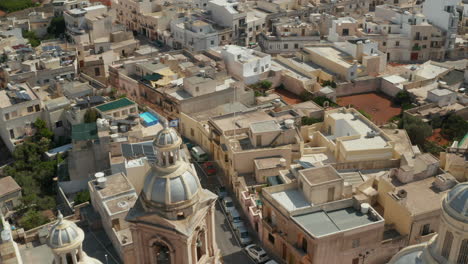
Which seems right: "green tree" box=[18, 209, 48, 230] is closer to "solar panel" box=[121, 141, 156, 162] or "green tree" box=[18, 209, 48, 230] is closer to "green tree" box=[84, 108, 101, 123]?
"solar panel" box=[121, 141, 156, 162]

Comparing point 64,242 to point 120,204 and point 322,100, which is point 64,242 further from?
point 322,100

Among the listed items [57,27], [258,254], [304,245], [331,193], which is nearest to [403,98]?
[331,193]

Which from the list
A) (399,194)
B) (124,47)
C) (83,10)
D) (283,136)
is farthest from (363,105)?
(83,10)

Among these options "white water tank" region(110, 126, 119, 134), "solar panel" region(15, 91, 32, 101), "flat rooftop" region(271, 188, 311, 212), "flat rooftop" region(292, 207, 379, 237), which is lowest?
"flat rooftop" region(292, 207, 379, 237)

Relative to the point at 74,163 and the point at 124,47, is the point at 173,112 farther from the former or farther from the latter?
the point at 124,47

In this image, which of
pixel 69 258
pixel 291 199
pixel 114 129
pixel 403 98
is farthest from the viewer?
pixel 403 98

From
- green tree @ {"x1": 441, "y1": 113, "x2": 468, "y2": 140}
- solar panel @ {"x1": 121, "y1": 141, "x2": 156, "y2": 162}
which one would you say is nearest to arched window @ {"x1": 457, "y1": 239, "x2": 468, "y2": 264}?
solar panel @ {"x1": 121, "y1": 141, "x2": 156, "y2": 162}
